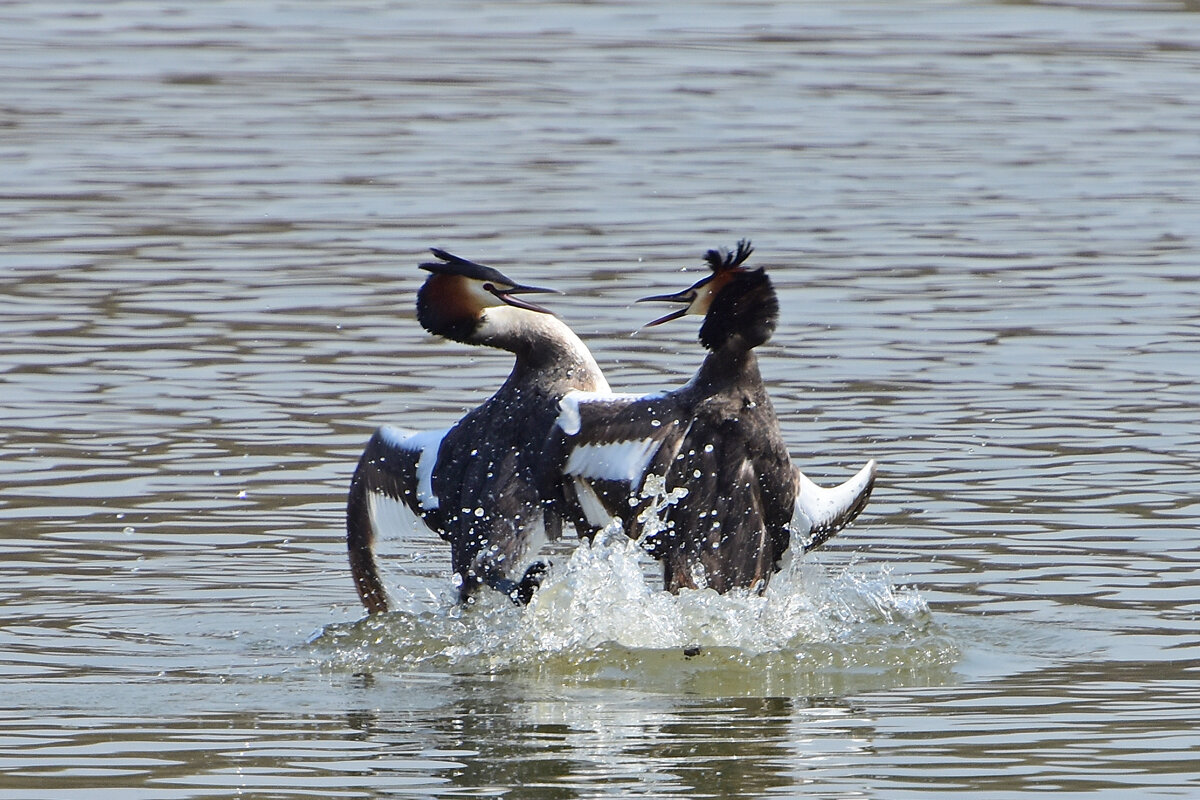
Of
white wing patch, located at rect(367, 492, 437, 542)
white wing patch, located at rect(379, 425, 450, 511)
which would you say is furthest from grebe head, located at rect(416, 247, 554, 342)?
white wing patch, located at rect(367, 492, 437, 542)

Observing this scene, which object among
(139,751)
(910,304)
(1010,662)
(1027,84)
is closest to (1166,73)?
(1027,84)

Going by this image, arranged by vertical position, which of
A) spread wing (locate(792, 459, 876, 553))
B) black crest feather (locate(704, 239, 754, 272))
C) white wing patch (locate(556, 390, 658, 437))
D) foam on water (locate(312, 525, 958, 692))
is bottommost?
foam on water (locate(312, 525, 958, 692))

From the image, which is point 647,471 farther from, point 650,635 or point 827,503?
point 827,503

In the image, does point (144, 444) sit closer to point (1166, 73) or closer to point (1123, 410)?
point (1123, 410)

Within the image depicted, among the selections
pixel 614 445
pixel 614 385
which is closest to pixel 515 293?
pixel 614 445

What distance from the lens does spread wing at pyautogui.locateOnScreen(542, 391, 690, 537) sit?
27.9 ft

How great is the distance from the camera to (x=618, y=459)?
8.52 meters

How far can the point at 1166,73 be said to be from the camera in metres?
26.7

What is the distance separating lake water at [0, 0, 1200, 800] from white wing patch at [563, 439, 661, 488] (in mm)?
295

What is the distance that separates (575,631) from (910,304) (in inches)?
265

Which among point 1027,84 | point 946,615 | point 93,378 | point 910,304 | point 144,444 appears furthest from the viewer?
point 1027,84

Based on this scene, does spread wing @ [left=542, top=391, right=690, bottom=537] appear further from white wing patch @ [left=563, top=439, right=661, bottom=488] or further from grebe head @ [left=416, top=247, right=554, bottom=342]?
grebe head @ [left=416, top=247, right=554, bottom=342]

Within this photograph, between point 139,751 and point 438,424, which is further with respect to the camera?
point 438,424

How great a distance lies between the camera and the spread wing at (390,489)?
30.6 ft
